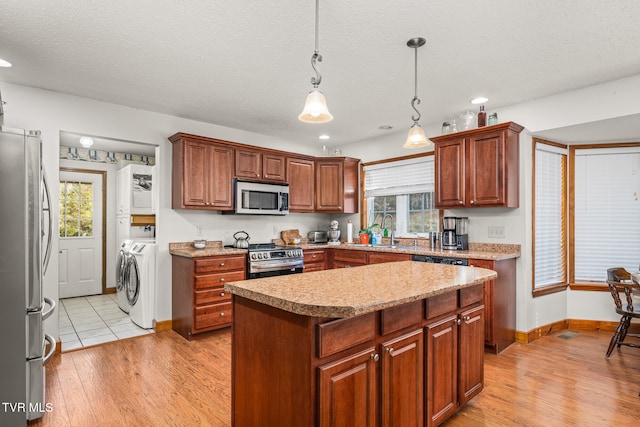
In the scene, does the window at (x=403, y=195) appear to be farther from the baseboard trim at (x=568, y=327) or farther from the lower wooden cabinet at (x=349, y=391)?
the lower wooden cabinet at (x=349, y=391)

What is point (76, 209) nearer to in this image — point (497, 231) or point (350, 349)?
point (350, 349)

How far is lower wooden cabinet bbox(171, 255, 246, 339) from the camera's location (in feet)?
12.1

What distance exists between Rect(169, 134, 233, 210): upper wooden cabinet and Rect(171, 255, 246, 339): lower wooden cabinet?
2.27ft

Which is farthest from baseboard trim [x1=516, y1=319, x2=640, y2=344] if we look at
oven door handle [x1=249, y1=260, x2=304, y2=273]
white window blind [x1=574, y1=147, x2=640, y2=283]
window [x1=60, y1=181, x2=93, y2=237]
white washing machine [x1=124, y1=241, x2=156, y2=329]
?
window [x1=60, y1=181, x2=93, y2=237]

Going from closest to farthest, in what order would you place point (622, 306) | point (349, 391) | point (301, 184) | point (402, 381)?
1. point (349, 391)
2. point (402, 381)
3. point (622, 306)
4. point (301, 184)

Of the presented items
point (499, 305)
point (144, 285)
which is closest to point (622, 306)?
point (499, 305)

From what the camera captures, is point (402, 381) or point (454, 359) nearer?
point (402, 381)

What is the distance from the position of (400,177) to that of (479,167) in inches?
57.6

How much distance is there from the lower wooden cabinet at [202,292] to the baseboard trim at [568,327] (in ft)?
10.3

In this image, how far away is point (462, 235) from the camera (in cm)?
397

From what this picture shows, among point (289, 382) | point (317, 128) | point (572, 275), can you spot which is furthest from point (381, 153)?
point (289, 382)

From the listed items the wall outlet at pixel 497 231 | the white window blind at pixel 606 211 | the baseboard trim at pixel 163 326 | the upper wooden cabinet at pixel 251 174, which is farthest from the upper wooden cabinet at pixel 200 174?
the white window blind at pixel 606 211

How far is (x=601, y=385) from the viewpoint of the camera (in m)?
2.64

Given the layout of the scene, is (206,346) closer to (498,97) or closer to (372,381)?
(372,381)
